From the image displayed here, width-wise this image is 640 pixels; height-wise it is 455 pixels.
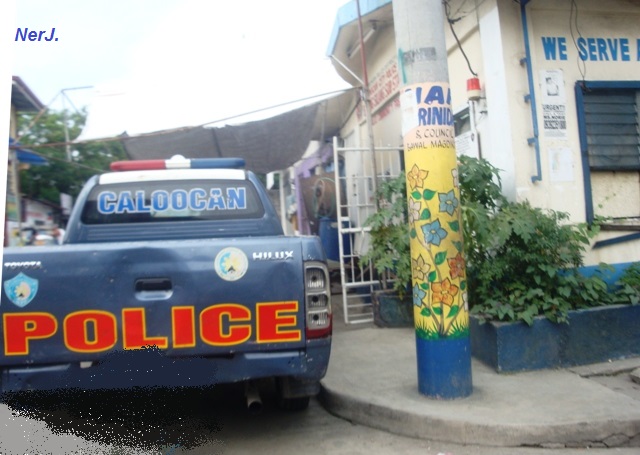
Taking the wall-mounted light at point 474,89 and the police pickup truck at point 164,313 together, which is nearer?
the police pickup truck at point 164,313

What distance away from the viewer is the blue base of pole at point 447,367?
4.00 metres

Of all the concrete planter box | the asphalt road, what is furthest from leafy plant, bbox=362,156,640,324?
the asphalt road

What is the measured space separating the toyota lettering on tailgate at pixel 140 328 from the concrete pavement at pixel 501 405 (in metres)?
1.32

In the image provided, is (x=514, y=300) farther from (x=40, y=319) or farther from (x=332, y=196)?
(x=332, y=196)

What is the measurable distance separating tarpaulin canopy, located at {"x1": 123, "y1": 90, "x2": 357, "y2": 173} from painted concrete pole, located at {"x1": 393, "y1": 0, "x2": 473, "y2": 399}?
4.59 metres

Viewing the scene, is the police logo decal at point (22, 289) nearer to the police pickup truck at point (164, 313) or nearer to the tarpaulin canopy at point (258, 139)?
the police pickup truck at point (164, 313)

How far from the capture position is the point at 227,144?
959 centimetres

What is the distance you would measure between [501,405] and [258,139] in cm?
652

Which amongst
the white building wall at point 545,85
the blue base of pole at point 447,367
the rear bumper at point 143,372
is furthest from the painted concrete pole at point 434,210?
the white building wall at point 545,85

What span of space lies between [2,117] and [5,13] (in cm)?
44

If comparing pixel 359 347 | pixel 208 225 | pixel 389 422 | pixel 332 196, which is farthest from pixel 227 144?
pixel 389 422

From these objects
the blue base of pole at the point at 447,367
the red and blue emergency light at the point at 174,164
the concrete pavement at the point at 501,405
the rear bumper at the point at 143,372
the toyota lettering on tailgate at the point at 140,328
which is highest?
the red and blue emergency light at the point at 174,164

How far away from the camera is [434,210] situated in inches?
157

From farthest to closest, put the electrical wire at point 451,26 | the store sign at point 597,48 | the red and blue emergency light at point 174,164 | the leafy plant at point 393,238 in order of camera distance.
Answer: the electrical wire at point 451,26, the leafy plant at point 393,238, the store sign at point 597,48, the red and blue emergency light at point 174,164
